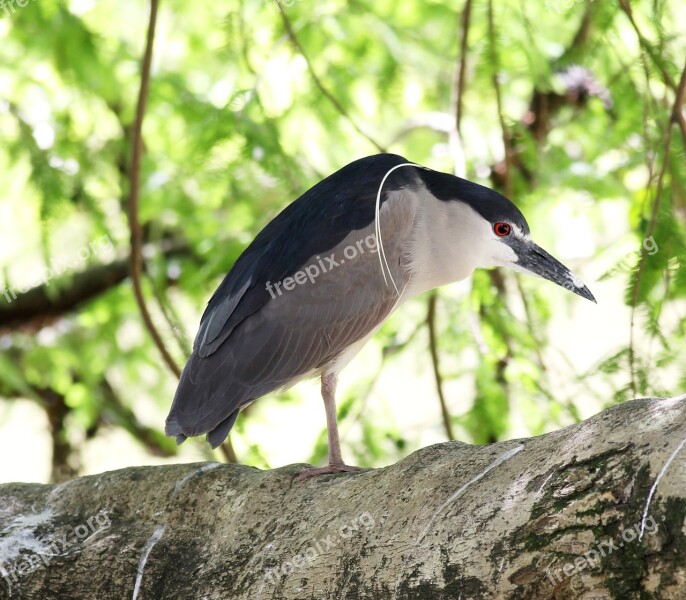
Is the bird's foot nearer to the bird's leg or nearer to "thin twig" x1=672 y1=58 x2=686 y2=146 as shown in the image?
the bird's leg

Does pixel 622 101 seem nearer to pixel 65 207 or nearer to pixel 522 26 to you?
pixel 522 26

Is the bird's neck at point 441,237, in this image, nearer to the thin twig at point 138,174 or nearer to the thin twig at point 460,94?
the thin twig at point 460,94

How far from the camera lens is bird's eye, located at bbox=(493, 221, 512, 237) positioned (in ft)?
12.6

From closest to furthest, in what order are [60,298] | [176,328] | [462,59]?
[462,59] < [176,328] < [60,298]

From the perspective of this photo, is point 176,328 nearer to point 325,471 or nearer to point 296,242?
point 296,242

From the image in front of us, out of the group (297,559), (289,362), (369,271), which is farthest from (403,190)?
(297,559)

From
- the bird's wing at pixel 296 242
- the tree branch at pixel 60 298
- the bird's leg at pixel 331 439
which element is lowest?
the bird's leg at pixel 331 439

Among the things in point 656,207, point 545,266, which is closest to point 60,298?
point 545,266

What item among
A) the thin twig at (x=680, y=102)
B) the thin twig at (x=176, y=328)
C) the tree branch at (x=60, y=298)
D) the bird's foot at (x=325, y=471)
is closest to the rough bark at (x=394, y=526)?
the bird's foot at (x=325, y=471)

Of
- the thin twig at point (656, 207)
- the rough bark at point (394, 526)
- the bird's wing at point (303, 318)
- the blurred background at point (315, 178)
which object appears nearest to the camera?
the rough bark at point (394, 526)

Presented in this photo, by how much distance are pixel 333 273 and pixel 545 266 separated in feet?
2.83

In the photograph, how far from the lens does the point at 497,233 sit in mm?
3855

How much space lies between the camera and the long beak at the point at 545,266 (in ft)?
12.5

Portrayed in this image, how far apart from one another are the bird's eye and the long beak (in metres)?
0.05
